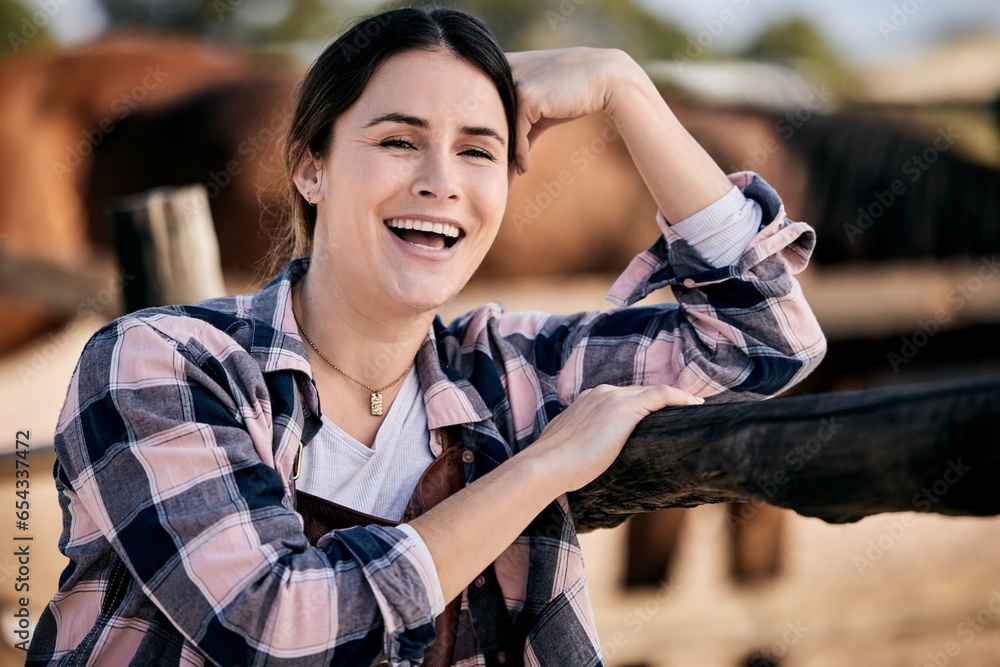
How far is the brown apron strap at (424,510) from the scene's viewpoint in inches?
45.9

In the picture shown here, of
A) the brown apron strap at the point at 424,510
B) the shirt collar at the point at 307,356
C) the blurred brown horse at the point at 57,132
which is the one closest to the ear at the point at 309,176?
the shirt collar at the point at 307,356

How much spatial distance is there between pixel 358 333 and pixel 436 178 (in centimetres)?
27

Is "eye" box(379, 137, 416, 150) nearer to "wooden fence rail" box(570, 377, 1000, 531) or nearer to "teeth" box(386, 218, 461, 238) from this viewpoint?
"teeth" box(386, 218, 461, 238)

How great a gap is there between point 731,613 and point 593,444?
9.69 ft

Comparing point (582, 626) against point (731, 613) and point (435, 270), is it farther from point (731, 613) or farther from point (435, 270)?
point (731, 613)

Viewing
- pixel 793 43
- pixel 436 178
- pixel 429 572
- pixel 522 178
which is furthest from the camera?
pixel 793 43

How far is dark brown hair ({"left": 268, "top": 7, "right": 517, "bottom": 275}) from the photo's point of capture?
4.34 feet

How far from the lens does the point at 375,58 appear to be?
4.31 feet

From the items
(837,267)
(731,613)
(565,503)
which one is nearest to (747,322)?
(565,503)

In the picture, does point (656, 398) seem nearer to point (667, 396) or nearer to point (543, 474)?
point (667, 396)

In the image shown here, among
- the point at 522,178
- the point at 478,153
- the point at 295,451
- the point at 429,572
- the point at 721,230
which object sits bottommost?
the point at 429,572

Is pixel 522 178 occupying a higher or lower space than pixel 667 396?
higher

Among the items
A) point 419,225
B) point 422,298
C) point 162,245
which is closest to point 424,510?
point 422,298

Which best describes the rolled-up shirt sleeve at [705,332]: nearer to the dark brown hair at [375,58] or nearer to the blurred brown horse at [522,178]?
the dark brown hair at [375,58]
